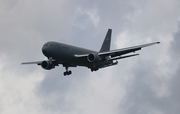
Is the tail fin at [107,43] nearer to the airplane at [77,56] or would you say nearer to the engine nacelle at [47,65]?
the airplane at [77,56]

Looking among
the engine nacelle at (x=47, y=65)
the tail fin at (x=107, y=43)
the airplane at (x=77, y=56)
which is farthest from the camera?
the tail fin at (x=107, y=43)

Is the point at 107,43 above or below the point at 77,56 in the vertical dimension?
above

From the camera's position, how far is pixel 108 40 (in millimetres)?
93750

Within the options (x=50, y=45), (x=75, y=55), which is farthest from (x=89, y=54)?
(x=50, y=45)

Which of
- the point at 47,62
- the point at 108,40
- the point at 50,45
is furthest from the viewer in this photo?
the point at 108,40

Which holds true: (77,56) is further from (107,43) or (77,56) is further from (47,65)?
(107,43)

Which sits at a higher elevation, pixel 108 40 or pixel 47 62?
pixel 108 40

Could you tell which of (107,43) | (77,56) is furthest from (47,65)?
(107,43)

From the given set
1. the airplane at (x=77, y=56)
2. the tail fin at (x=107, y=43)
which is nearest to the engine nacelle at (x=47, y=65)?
the airplane at (x=77, y=56)

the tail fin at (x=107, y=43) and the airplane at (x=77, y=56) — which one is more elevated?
the tail fin at (x=107, y=43)

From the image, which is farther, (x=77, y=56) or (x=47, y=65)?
(x=47, y=65)

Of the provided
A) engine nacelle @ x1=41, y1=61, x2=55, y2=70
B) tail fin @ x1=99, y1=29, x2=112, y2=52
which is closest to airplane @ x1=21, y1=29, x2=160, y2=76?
engine nacelle @ x1=41, y1=61, x2=55, y2=70

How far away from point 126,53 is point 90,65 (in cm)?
703

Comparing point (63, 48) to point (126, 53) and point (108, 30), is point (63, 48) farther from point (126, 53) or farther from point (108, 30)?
point (108, 30)
